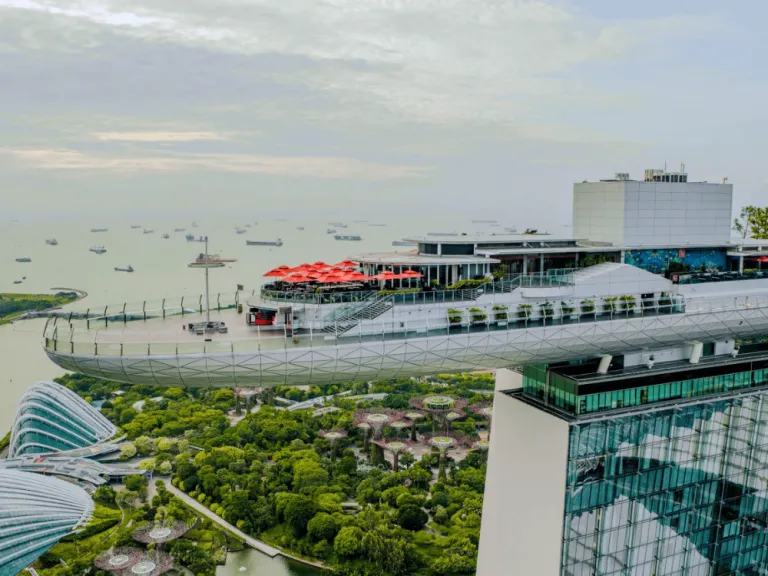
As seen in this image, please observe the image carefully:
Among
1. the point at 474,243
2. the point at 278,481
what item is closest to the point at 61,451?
the point at 278,481

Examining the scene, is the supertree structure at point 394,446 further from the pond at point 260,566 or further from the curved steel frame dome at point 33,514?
the curved steel frame dome at point 33,514

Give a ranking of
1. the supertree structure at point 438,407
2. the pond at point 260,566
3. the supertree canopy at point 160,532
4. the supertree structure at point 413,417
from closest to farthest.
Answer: the pond at point 260,566 → the supertree canopy at point 160,532 → the supertree structure at point 438,407 → the supertree structure at point 413,417

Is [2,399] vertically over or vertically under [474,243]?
under

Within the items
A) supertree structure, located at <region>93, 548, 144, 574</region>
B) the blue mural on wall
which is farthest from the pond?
the blue mural on wall

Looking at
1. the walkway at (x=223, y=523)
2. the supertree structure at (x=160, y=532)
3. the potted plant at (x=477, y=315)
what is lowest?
the walkway at (x=223, y=523)

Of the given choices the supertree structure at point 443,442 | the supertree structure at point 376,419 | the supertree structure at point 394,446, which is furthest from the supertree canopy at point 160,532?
the supertree structure at point 443,442

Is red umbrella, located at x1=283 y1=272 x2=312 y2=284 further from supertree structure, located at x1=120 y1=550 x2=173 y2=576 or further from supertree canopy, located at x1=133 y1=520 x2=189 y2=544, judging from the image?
supertree canopy, located at x1=133 y1=520 x2=189 y2=544

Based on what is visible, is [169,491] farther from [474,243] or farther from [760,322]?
[760,322]

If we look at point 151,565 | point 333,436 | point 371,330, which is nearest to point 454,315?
point 371,330
